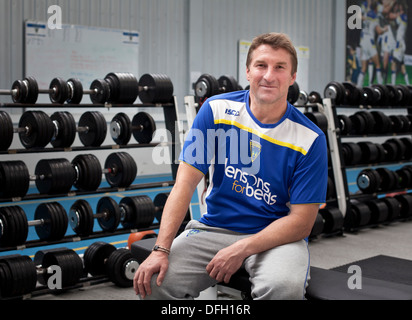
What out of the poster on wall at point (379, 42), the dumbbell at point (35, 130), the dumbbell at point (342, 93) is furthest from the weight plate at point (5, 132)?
the poster on wall at point (379, 42)

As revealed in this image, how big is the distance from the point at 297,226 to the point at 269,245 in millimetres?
115

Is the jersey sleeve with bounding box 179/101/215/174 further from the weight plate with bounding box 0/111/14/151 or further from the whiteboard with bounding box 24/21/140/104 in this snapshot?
the whiteboard with bounding box 24/21/140/104

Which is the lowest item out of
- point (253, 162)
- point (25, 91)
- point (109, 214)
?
point (109, 214)

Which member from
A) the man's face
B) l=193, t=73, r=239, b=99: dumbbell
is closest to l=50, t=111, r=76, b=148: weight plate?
l=193, t=73, r=239, b=99: dumbbell

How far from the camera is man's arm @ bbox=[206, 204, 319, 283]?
168 centimetres

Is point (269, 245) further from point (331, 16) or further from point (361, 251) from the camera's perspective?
point (331, 16)

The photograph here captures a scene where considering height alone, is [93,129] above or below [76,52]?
below

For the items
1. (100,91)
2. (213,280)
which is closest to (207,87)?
(100,91)

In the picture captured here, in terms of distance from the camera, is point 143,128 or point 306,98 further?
point 306,98

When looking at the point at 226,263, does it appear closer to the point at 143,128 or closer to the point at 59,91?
the point at 59,91

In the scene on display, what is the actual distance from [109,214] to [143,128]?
0.67 m

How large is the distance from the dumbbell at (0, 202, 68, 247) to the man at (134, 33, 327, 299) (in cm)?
132

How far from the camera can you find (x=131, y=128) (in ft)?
11.4

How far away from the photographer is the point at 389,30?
10125mm
